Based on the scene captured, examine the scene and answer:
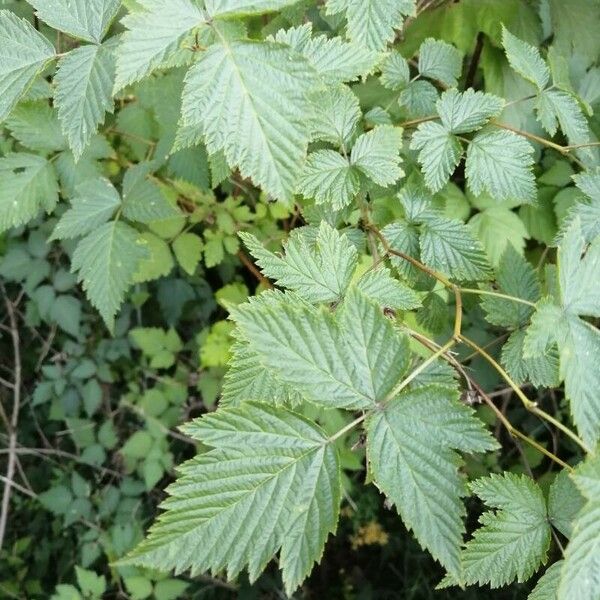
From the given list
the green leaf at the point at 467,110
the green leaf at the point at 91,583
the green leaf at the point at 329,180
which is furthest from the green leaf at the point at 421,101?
the green leaf at the point at 91,583

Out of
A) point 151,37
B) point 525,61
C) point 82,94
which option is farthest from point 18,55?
point 525,61

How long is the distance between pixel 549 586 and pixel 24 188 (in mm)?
1293

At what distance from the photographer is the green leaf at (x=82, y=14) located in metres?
0.94

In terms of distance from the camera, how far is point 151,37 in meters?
0.76

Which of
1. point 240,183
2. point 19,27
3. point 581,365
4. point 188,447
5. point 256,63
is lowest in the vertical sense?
point 188,447

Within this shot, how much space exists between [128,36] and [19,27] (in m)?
0.29

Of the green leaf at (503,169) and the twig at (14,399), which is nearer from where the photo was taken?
the green leaf at (503,169)

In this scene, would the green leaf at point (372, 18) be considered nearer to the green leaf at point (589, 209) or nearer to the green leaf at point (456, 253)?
the green leaf at point (456, 253)

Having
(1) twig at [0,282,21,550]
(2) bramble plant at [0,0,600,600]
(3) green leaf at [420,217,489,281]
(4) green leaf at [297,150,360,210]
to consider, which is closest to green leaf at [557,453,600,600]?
(2) bramble plant at [0,0,600,600]

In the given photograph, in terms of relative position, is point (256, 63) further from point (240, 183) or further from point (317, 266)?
point (240, 183)

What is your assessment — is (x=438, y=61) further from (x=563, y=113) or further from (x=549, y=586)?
(x=549, y=586)

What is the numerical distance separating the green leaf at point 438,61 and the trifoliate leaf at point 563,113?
0.19 metres

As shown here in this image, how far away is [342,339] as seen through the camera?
30.2 inches

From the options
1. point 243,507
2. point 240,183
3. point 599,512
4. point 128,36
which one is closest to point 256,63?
point 128,36
